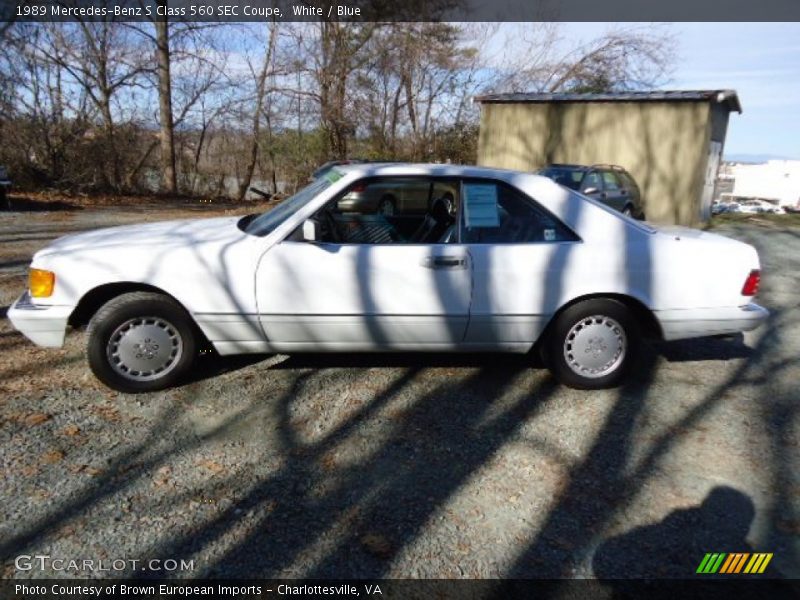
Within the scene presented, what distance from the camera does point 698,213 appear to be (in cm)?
1495

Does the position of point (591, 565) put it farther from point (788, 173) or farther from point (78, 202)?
point (788, 173)

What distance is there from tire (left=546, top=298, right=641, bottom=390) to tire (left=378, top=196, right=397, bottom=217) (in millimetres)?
1465

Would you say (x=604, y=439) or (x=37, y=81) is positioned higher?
(x=37, y=81)

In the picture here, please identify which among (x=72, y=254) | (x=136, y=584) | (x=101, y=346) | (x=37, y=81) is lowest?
(x=136, y=584)

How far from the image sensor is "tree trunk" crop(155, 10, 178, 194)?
18734 mm

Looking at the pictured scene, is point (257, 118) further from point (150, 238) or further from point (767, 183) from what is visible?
point (767, 183)

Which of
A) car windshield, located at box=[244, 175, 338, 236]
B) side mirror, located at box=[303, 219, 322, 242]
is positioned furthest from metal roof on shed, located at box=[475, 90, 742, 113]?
side mirror, located at box=[303, 219, 322, 242]

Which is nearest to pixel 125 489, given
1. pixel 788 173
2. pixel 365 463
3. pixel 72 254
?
pixel 365 463

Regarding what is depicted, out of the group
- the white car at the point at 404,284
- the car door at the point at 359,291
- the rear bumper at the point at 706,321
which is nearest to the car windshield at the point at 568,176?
the white car at the point at 404,284

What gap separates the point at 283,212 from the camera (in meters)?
3.92

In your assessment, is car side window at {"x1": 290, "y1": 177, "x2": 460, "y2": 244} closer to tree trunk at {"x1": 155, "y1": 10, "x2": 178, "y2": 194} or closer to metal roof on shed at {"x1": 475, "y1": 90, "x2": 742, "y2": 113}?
metal roof on shed at {"x1": 475, "y1": 90, "x2": 742, "y2": 113}

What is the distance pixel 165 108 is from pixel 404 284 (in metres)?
18.4

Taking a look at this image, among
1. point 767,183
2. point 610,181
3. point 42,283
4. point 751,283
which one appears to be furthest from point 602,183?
point 767,183

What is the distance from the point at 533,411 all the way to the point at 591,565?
4.51ft
